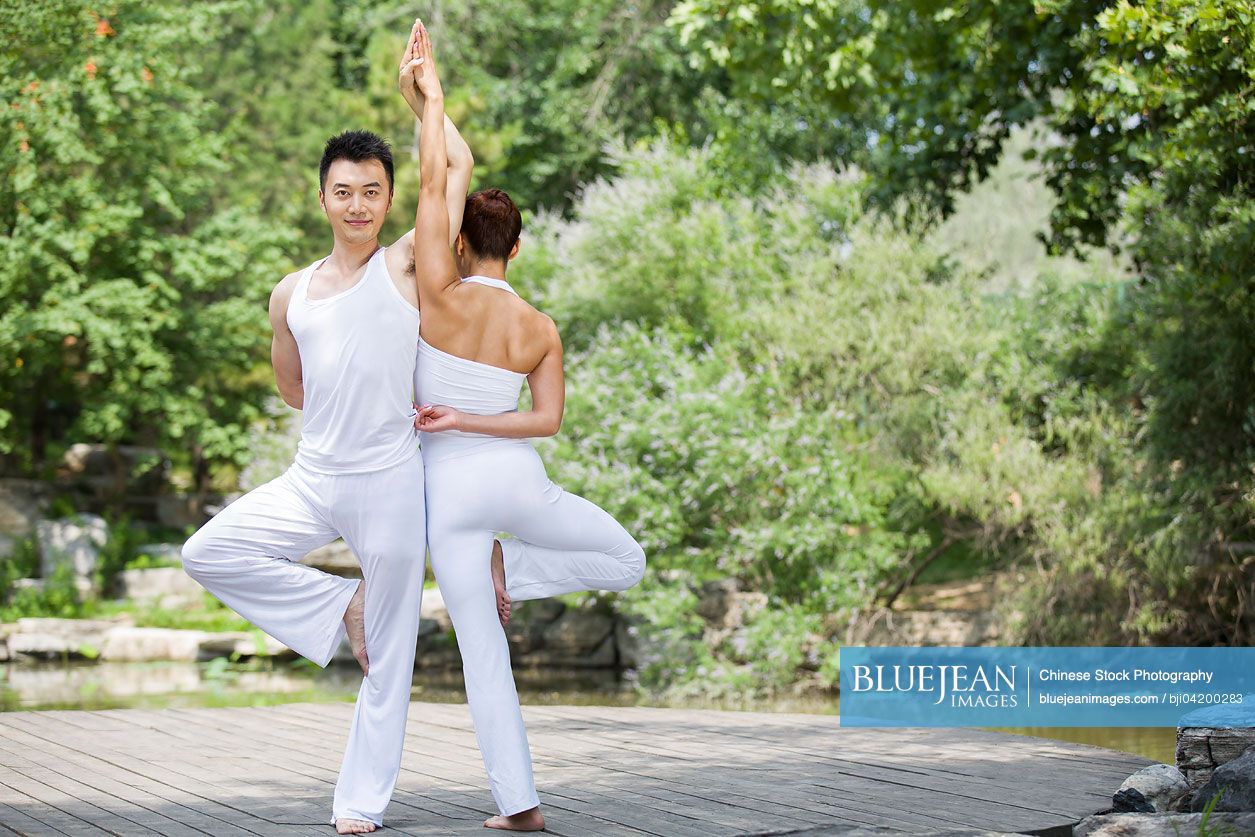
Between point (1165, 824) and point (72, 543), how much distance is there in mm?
15363

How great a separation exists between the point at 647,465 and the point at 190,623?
19.2 ft

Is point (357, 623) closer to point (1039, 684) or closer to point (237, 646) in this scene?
point (1039, 684)

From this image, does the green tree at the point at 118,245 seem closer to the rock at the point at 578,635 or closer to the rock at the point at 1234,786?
the rock at the point at 578,635

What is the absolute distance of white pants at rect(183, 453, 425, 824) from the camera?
437 cm

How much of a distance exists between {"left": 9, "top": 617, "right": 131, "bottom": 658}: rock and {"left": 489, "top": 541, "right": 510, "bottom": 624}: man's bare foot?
11.8 meters

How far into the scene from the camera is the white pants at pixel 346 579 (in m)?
4.37

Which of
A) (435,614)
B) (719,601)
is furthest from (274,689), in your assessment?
(719,601)

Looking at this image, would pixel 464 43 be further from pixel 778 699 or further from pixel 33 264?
pixel 778 699

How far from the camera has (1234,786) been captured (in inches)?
177

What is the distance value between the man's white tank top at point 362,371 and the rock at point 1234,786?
269 cm

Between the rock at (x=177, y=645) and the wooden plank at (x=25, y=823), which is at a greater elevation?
the rock at (x=177, y=645)

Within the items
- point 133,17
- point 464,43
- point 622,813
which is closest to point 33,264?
point 133,17

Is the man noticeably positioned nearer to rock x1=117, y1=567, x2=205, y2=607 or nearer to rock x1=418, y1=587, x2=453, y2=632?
rock x1=418, y1=587, x2=453, y2=632

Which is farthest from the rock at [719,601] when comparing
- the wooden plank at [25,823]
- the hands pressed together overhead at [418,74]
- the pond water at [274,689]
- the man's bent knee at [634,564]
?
the hands pressed together overhead at [418,74]
